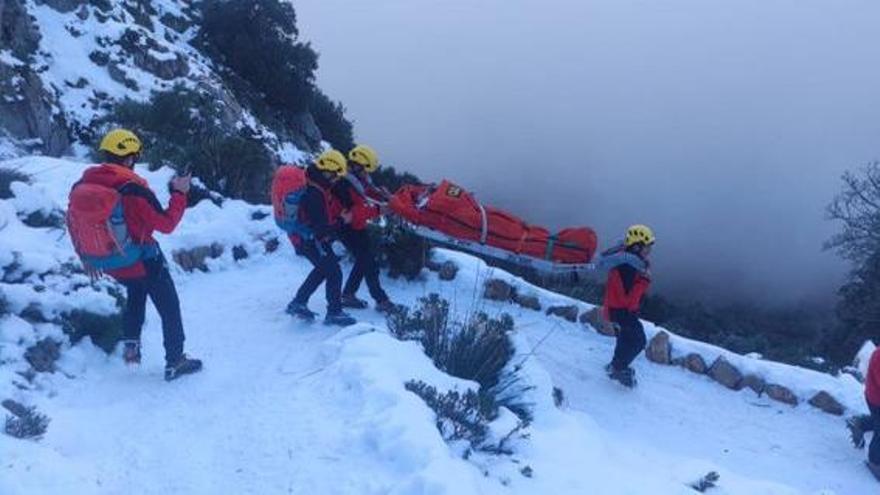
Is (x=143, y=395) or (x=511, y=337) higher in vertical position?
(x=511, y=337)

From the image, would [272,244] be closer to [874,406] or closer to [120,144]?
[120,144]

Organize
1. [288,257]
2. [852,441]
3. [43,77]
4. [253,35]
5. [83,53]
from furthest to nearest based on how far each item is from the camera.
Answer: [253,35] → [83,53] → [43,77] → [288,257] → [852,441]

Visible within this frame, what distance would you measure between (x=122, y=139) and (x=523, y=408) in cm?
359

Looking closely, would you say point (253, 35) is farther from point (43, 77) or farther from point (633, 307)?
point (633, 307)

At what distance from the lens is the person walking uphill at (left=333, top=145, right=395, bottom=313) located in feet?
29.2

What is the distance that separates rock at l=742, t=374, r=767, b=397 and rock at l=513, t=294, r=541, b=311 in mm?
2327

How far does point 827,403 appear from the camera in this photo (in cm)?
947

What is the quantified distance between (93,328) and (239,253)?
323cm

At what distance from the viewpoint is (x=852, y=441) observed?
8875mm

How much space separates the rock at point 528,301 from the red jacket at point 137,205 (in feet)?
15.7

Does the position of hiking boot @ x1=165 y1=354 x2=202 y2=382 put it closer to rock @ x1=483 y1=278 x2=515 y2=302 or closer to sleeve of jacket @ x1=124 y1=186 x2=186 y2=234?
sleeve of jacket @ x1=124 y1=186 x2=186 y2=234

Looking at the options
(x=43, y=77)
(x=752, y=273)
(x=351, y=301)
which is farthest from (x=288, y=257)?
(x=752, y=273)

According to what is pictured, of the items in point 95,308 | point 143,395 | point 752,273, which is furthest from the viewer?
point 752,273

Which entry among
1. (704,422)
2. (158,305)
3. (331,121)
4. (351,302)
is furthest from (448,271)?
(331,121)
